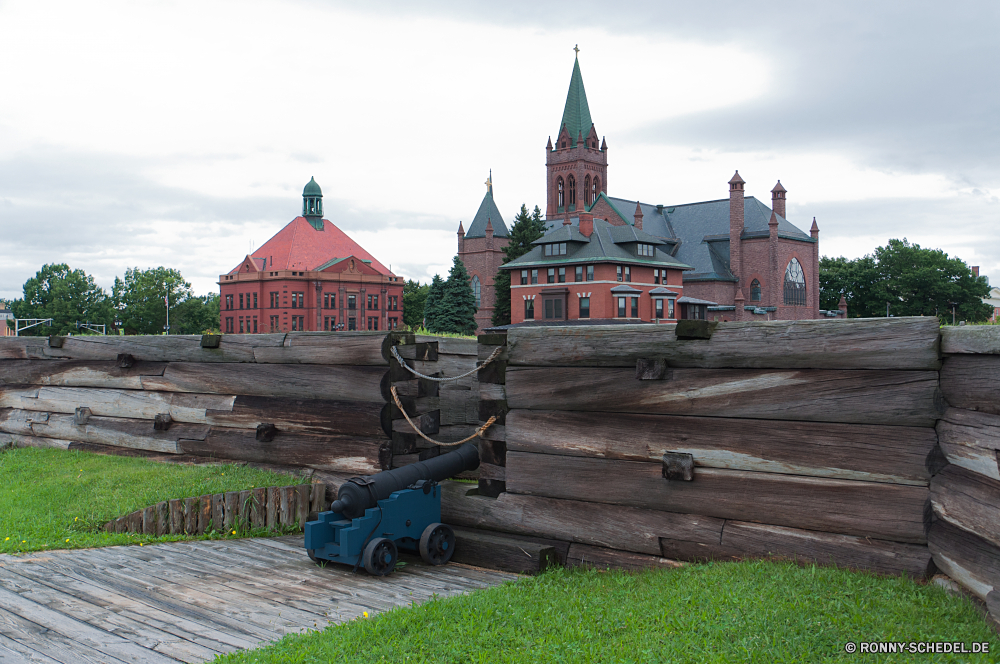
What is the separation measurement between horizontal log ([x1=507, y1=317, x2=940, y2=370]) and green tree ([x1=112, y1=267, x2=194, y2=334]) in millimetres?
74905

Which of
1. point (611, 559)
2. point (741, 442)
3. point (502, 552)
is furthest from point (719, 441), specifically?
point (502, 552)

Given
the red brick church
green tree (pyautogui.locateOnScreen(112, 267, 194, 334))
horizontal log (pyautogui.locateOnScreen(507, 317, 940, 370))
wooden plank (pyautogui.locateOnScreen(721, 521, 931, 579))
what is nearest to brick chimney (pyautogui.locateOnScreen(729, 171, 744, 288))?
the red brick church

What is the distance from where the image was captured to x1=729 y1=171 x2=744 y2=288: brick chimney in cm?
7762

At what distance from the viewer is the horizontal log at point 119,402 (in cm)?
1052

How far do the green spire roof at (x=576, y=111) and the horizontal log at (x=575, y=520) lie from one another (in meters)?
89.6

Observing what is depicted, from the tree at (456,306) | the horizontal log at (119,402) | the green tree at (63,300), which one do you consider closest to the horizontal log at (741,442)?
the horizontal log at (119,402)

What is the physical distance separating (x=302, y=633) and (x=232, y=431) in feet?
18.4

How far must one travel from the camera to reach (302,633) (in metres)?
5.04

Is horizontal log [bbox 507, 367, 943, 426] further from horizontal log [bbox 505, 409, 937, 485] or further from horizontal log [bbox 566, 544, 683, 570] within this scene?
horizontal log [bbox 566, 544, 683, 570]

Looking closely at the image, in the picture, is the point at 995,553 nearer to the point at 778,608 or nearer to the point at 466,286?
the point at 778,608

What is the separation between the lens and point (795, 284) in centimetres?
7875

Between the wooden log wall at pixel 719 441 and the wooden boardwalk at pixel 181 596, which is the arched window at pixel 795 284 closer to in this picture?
the wooden log wall at pixel 719 441

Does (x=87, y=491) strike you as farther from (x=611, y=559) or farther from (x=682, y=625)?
(x=682, y=625)

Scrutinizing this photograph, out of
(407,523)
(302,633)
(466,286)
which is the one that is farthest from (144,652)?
(466,286)
